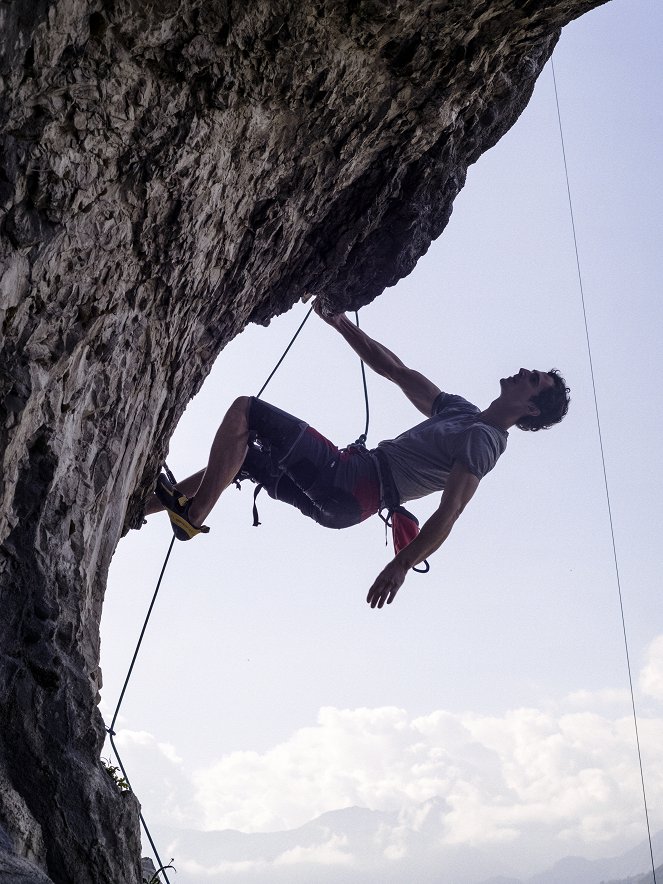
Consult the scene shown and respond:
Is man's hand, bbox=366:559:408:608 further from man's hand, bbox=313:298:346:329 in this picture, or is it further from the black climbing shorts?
man's hand, bbox=313:298:346:329

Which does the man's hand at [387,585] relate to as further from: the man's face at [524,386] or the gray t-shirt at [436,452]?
the man's face at [524,386]

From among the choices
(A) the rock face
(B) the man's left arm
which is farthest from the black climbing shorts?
(A) the rock face

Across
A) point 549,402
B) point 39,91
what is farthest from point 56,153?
point 549,402

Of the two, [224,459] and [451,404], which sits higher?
[451,404]

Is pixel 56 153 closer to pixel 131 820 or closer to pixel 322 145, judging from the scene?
pixel 322 145

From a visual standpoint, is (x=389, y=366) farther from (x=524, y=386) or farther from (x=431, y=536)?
(x=431, y=536)

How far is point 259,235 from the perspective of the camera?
5.79m

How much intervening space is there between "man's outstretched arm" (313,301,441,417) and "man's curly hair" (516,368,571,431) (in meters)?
1.01

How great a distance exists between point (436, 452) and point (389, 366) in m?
1.85

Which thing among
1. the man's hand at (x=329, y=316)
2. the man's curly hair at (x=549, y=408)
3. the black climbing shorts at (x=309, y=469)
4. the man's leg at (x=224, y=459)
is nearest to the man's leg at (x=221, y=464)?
the man's leg at (x=224, y=459)

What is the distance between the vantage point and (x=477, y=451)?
7398mm

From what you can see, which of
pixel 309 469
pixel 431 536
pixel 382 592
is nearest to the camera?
pixel 382 592

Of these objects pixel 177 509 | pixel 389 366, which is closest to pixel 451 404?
pixel 389 366

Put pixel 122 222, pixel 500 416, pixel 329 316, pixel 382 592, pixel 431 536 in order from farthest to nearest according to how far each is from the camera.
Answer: pixel 329 316 < pixel 500 416 < pixel 431 536 < pixel 382 592 < pixel 122 222
